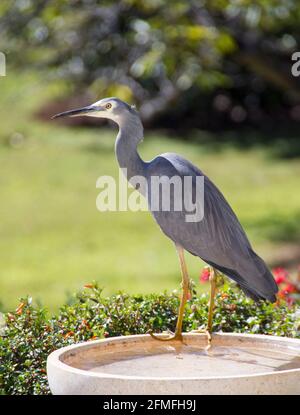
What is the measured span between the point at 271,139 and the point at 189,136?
172 centimetres

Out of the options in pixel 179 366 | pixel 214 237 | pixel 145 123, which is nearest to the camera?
pixel 179 366

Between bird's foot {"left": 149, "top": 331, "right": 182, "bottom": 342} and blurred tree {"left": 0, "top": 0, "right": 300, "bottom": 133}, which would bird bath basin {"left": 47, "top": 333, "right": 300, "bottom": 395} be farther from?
blurred tree {"left": 0, "top": 0, "right": 300, "bottom": 133}

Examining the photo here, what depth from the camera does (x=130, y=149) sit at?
4707mm

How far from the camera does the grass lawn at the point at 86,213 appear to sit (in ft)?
37.3

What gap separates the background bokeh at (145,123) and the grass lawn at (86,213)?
0.03 metres

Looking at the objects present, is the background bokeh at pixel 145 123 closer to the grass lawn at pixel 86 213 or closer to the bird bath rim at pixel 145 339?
the grass lawn at pixel 86 213

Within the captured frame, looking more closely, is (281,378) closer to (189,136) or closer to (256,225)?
(256,225)

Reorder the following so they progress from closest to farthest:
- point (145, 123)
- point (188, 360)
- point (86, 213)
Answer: point (188, 360), point (86, 213), point (145, 123)

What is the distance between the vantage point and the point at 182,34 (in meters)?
9.01

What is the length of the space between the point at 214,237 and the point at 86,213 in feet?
33.2

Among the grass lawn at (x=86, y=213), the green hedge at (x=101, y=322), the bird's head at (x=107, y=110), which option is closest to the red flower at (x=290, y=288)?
the green hedge at (x=101, y=322)

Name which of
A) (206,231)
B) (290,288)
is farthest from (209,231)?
(290,288)

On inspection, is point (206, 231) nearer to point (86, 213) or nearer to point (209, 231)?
point (209, 231)
